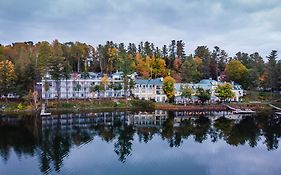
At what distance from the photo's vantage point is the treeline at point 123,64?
54594mm

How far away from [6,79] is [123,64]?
21.1 m

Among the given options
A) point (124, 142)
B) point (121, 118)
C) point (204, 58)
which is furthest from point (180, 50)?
point (124, 142)

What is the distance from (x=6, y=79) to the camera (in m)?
52.3

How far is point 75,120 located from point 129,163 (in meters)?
20.7

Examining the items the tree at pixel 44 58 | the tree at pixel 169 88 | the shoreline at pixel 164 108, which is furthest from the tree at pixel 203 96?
the tree at pixel 44 58

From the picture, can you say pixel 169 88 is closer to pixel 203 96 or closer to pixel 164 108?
pixel 164 108

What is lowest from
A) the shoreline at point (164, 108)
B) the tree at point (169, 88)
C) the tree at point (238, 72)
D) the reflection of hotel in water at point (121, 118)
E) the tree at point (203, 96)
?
the reflection of hotel in water at point (121, 118)

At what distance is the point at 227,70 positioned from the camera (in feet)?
246

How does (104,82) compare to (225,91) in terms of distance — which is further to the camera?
(104,82)

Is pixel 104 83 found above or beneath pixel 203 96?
above

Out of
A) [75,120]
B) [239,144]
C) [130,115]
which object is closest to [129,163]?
[239,144]

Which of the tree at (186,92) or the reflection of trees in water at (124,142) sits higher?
the tree at (186,92)

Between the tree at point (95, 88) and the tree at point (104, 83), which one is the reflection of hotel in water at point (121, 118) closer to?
the tree at point (95, 88)

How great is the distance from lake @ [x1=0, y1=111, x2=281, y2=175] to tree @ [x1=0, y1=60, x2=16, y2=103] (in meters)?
8.32
